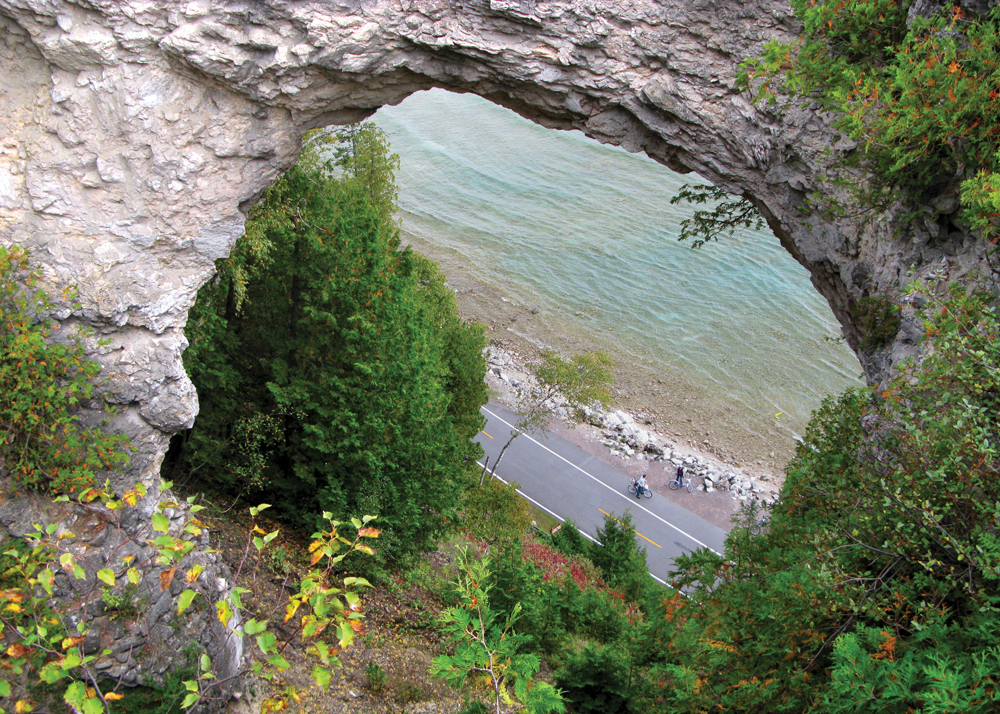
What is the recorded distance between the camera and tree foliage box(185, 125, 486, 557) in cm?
1205

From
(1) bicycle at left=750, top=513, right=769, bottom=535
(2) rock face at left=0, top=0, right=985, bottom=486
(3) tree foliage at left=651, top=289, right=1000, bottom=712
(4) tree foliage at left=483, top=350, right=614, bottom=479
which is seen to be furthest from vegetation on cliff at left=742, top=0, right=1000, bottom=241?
(4) tree foliage at left=483, top=350, right=614, bottom=479

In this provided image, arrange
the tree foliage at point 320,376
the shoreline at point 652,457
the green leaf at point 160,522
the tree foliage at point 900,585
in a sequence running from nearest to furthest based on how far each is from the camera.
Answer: the green leaf at point 160,522
the tree foliage at point 900,585
the tree foliage at point 320,376
the shoreline at point 652,457

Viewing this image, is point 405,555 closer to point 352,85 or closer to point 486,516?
point 486,516

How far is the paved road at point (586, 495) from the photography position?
75.0 ft

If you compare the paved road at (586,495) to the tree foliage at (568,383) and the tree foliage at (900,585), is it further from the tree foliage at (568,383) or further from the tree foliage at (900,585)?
the tree foliage at (900,585)

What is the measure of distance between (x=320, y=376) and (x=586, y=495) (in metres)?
14.7

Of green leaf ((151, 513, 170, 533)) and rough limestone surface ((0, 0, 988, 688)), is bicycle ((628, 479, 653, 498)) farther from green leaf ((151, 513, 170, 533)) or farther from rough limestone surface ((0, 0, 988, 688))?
green leaf ((151, 513, 170, 533))

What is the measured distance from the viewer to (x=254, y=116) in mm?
9031

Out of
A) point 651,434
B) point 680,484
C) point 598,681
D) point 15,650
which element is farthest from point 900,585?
point 651,434

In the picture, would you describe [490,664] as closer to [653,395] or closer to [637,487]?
[637,487]

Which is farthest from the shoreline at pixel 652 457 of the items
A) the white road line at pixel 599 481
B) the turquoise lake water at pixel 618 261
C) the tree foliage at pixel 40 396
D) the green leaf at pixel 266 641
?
the green leaf at pixel 266 641

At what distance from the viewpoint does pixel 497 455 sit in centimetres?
2511

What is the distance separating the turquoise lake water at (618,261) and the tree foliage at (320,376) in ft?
62.9

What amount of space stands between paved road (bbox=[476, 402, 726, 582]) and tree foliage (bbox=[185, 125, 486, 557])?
10.8 metres
